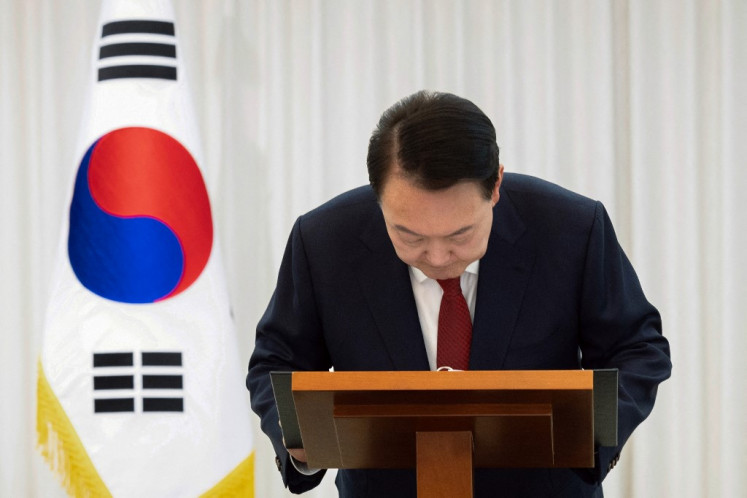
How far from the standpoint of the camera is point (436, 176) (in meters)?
1.55

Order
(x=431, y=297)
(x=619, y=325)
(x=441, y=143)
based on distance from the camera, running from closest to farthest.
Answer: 1. (x=441, y=143)
2. (x=619, y=325)
3. (x=431, y=297)

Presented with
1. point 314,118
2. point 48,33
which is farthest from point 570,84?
point 48,33

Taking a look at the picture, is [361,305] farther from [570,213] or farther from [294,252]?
[570,213]

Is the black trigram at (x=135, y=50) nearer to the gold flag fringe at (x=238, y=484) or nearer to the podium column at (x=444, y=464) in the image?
the gold flag fringe at (x=238, y=484)

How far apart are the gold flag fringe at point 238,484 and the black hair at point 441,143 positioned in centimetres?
187

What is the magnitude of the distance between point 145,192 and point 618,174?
189 cm

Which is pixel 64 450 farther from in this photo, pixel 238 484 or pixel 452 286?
pixel 452 286

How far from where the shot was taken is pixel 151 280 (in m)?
3.13

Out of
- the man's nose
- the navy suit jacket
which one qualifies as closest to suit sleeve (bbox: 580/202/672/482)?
the navy suit jacket

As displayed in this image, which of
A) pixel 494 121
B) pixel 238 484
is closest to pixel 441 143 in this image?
pixel 238 484

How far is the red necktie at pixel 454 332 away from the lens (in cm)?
186

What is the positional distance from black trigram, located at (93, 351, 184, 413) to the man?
3.80 feet

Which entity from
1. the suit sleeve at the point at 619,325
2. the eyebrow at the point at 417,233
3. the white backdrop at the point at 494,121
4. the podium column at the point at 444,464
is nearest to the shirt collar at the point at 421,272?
the suit sleeve at the point at 619,325

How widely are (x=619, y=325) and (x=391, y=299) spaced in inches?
16.7
